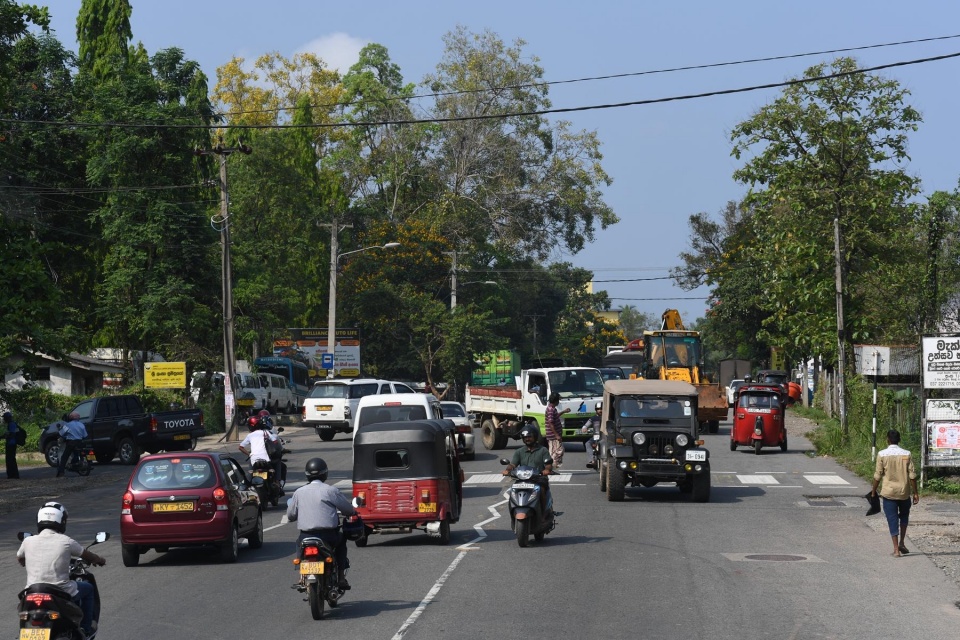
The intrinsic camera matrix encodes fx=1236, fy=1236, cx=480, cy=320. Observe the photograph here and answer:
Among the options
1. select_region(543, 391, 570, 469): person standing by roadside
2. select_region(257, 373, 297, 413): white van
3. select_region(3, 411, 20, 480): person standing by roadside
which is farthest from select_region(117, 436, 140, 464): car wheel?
select_region(257, 373, 297, 413): white van

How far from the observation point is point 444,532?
1780 centimetres

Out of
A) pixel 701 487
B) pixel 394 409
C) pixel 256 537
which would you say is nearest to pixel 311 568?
pixel 256 537

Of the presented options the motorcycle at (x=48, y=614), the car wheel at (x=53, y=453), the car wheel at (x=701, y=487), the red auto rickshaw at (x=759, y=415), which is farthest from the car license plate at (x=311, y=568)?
the red auto rickshaw at (x=759, y=415)

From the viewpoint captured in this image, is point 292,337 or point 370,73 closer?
point 292,337

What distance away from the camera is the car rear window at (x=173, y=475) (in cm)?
1634

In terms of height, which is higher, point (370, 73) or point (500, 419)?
→ point (370, 73)

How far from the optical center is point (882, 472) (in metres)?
16.9

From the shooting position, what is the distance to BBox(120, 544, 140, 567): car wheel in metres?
16.5

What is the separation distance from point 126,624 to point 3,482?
1994cm

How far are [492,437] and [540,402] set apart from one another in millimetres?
2749

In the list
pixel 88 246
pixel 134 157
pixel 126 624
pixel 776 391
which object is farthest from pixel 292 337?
pixel 126 624

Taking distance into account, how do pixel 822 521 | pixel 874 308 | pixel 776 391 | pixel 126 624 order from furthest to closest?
pixel 874 308
pixel 776 391
pixel 822 521
pixel 126 624

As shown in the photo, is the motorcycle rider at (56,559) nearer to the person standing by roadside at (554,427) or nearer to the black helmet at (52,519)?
the black helmet at (52,519)

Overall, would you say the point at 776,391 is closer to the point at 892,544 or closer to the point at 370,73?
the point at 892,544
